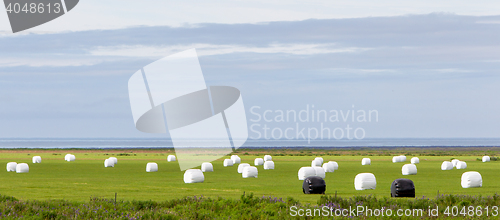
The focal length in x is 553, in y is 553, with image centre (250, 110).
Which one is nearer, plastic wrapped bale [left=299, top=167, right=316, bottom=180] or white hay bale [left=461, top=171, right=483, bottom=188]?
white hay bale [left=461, top=171, right=483, bottom=188]

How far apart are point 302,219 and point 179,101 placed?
24.0 metres

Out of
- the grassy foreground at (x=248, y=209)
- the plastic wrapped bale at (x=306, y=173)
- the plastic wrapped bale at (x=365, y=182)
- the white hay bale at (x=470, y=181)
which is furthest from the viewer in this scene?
the plastic wrapped bale at (x=306, y=173)

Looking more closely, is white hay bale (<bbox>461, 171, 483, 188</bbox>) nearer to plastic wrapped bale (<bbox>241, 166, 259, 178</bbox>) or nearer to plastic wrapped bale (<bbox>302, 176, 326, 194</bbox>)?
plastic wrapped bale (<bbox>302, 176, 326, 194</bbox>)

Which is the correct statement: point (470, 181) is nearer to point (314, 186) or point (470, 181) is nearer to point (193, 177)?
point (314, 186)

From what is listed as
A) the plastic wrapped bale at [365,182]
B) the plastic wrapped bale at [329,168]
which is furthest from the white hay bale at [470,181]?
the plastic wrapped bale at [329,168]

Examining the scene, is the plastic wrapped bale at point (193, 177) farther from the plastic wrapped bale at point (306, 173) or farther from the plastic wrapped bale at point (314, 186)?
the plastic wrapped bale at point (314, 186)

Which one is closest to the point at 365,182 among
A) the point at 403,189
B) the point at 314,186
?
the point at 314,186

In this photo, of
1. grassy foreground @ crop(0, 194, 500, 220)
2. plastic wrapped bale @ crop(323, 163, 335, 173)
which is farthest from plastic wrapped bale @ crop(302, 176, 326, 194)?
plastic wrapped bale @ crop(323, 163, 335, 173)

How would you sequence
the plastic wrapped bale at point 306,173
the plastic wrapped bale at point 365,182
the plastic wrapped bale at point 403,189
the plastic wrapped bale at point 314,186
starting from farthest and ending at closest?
the plastic wrapped bale at point 306,173, the plastic wrapped bale at point 365,182, the plastic wrapped bale at point 314,186, the plastic wrapped bale at point 403,189

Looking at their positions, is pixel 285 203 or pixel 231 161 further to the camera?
Result: pixel 231 161

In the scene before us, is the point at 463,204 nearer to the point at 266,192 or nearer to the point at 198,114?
the point at 266,192

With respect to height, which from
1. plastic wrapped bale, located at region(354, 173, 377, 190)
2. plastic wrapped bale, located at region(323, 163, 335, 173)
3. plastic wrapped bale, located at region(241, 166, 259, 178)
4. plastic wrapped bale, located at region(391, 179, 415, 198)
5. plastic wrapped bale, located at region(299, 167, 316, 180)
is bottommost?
plastic wrapped bale, located at region(391, 179, 415, 198)

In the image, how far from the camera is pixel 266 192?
117ft

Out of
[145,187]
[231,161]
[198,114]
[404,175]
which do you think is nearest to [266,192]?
[145,187]
